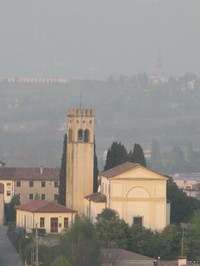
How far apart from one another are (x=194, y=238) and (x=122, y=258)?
15.1 feet

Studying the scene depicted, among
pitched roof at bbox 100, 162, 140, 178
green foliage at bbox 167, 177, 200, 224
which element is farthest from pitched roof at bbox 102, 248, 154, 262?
green foliage at bbox 167, 177, 200, 224

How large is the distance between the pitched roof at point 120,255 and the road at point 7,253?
2.30 meters

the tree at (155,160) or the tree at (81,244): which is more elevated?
the tree at (155,160)

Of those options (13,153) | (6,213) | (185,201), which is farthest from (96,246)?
(13,153)

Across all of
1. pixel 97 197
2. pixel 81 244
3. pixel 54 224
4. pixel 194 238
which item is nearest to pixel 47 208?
pixel 54 224

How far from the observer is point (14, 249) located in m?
50.3

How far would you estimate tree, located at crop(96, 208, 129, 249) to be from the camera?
1917 inches

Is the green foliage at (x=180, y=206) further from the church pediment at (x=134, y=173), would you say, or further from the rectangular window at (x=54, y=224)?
the rectangular window at (x=54, y=224)

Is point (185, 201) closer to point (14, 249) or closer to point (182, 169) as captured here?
point (14, 249)

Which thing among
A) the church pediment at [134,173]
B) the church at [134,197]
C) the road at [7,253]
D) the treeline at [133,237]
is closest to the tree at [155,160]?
the church at [134,197]

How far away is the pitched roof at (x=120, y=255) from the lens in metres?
44.7

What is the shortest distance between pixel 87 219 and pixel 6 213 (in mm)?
12167

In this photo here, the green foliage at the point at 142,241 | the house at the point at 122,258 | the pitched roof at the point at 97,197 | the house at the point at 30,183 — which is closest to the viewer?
the house at the point at 122,258

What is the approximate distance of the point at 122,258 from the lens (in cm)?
4506
